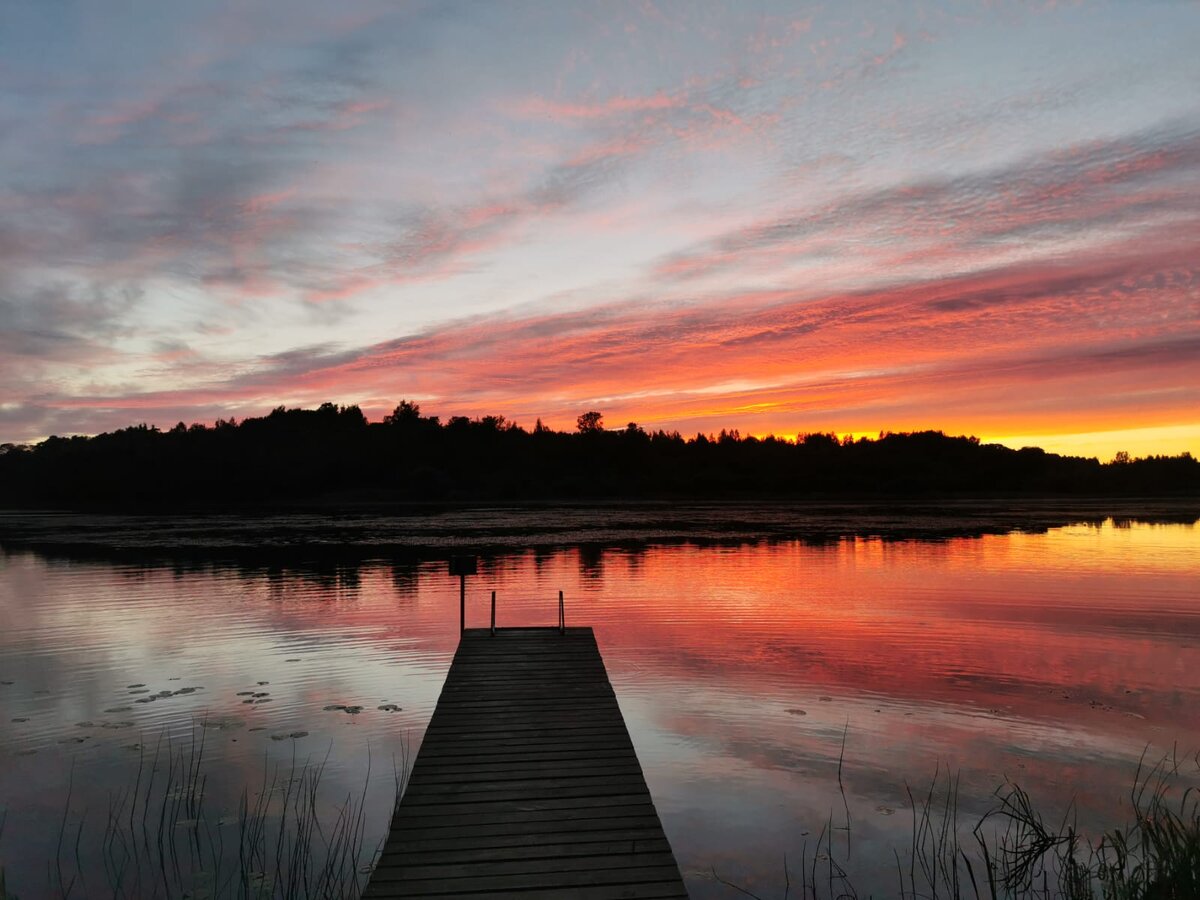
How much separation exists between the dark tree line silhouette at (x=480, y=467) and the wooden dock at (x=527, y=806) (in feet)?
380

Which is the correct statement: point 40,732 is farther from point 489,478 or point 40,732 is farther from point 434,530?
point 489,478

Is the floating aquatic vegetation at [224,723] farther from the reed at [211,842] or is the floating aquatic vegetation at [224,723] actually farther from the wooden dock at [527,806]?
the wooden dock at [527,806]

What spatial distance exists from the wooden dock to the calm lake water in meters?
0.92

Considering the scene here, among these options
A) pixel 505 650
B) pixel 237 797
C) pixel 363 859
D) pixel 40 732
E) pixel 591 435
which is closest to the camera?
pixel 363 859

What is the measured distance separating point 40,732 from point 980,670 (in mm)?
15803

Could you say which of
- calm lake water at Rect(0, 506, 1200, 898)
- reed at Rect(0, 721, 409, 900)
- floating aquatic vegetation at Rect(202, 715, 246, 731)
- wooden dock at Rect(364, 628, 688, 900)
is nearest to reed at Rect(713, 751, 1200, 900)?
calm lake water at Rect(0, 506, 1200, 898)

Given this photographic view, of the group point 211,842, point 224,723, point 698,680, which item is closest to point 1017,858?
point 698,680

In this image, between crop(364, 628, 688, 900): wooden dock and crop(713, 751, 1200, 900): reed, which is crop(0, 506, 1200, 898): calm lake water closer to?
crop(713, 751, 1200, 900): reed

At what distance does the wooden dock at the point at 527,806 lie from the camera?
6.45 meters

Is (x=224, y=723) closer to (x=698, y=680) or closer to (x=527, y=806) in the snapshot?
(x=527, y=806)

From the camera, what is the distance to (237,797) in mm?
9375

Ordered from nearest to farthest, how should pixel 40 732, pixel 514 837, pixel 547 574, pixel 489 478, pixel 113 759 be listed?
pixel 514 837 → pixel 113 759 → pixel 40 732 → pixel 547 574 → pixel 489 478

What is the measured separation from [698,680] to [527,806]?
24.6 feet

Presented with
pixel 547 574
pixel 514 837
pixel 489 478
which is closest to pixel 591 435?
pixel 489 478
